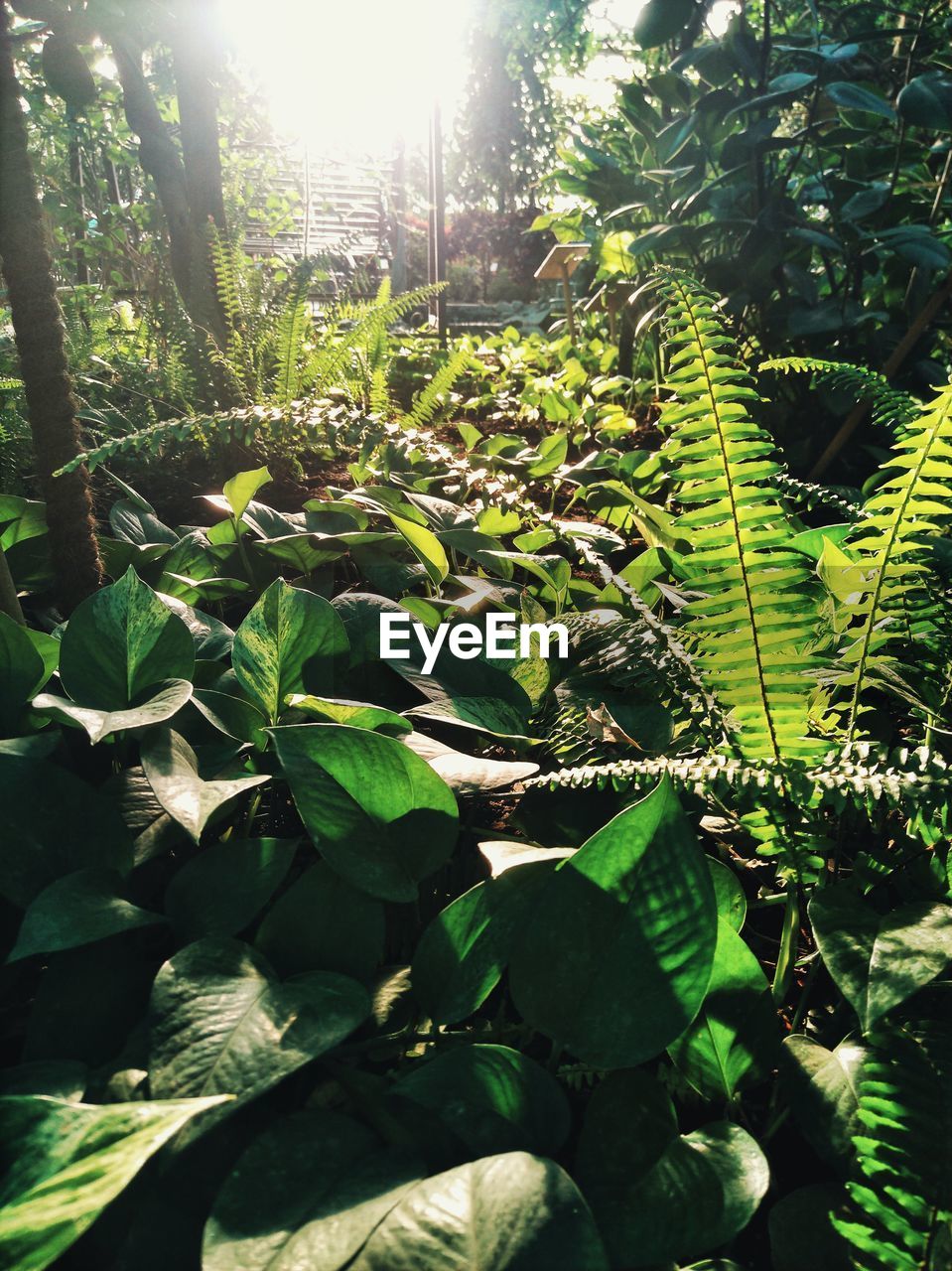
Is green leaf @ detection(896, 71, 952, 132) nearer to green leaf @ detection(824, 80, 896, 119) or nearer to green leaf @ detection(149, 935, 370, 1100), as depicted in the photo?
green leaf @ detection(824, 80, 896, 119)

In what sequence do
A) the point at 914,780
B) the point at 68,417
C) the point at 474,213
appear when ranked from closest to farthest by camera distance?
the point at 914,780
the point at 68,417
the point at 474,213

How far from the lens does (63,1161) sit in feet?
1.78

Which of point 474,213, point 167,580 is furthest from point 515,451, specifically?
point 474,213

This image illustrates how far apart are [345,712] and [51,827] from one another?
313 millimetres

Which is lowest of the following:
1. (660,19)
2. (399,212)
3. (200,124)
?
(200,124)

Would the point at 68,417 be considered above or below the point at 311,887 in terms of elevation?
above

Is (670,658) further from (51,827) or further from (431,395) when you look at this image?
(431,395)

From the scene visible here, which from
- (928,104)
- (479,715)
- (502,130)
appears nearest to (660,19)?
(928,104)

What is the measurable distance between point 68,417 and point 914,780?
1268 mm

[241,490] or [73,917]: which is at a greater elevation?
[241,490]

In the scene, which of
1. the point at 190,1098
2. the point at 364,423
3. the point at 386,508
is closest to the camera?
the point at 190,1098

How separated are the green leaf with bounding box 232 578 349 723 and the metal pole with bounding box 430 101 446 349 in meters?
3.55

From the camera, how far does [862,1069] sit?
71cm

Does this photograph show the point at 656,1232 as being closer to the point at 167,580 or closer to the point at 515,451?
the point at 167,580
